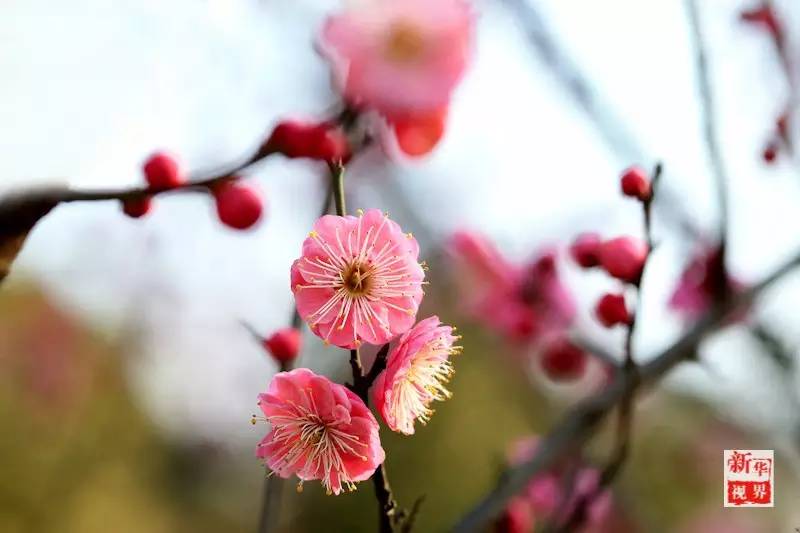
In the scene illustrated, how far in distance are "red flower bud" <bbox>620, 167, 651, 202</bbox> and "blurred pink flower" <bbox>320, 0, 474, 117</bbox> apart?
14cm

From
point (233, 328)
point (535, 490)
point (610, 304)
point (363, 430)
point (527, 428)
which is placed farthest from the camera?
point (527, 428)

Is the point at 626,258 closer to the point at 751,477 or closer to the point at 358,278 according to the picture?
the point at 358,278

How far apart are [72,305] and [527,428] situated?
0.81m

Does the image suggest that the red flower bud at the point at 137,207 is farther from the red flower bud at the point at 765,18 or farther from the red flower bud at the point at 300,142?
the red flower bud at the point at 765,18

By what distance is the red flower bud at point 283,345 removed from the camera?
0.42m

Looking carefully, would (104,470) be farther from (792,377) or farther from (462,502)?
(792,377)

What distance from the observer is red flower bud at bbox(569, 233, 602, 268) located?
19.4 inches

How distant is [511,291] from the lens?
0.74 metres

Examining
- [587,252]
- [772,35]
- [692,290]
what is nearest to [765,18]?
[772,35]

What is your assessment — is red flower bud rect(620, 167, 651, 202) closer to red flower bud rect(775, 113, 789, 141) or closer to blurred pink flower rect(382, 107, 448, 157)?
blurred pink flower rect(382, 107, 448, 157)

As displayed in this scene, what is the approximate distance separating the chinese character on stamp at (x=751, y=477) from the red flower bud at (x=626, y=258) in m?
0.36

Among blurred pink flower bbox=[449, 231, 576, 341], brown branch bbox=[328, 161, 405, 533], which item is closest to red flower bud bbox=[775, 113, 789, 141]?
blurred pink flower bbox=[449, 231, 576, 341]

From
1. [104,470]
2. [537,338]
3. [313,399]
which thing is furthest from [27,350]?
[313,399]

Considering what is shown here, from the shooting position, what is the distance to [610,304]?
465 millimetres
